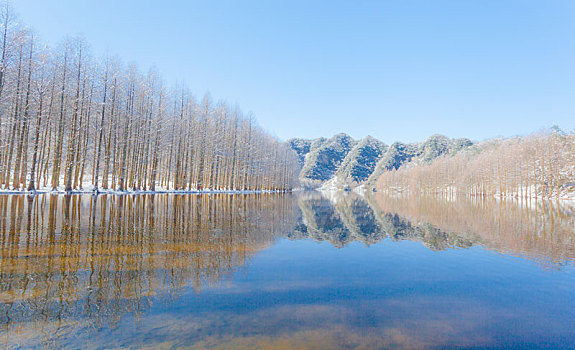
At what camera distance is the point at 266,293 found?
5.16 m

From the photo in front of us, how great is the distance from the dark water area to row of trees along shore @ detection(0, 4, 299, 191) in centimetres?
2137

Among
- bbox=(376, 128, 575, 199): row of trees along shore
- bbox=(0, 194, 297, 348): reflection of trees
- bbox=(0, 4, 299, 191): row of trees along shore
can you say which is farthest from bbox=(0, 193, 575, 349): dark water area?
bbox=(376, 128, 575, 199): row of trees along shore

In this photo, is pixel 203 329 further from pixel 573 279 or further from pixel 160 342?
pixel 573 279

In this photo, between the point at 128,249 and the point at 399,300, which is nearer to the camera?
the point at 399,300

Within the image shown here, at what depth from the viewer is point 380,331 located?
12.5 feet

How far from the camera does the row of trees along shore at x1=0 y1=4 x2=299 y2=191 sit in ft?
78.9

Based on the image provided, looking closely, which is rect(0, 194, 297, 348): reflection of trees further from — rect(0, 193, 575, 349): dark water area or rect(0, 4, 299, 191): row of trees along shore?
rect(0, 4, 299, 191): row of trees along shore

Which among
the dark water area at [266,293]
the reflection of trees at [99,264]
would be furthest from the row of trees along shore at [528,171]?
the reflection of trees at [99,264]

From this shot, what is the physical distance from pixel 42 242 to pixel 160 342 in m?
7.38

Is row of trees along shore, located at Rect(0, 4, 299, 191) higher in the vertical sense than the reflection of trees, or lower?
higher

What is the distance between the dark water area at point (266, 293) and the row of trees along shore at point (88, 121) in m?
21.4

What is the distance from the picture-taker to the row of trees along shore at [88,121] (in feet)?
78.9

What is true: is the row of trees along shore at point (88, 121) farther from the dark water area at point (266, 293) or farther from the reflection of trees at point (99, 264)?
the dark water area at point (266, 293)

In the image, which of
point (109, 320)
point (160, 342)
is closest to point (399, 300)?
point (160, 342)
